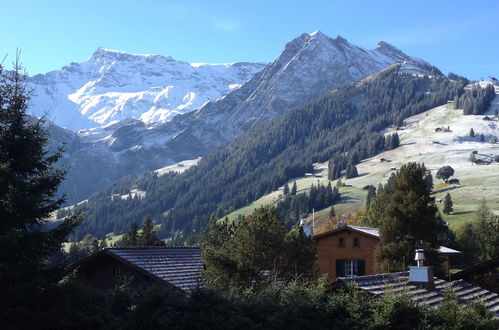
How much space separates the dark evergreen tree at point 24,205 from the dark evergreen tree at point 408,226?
84.1 ft

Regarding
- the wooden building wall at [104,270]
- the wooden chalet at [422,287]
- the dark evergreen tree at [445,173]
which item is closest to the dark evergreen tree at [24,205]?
the wooden chalet at [422,287]

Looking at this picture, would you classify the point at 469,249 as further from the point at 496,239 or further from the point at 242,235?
the point at 242,235

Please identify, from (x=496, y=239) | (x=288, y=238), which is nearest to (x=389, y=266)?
(x=288, y=238)

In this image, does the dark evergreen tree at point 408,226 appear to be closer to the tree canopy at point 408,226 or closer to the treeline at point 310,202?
the tree canopy at point 408,226

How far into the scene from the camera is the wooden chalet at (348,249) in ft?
153

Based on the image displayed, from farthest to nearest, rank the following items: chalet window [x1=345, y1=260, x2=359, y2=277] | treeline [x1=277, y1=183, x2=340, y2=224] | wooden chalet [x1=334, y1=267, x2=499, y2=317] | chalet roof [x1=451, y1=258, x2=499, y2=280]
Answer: treeline [x1=277, y1=183, x2=340, y2=224], chalet window [x1=345, y1=260, x2=359, y2=277], chalet roof [x1=451, y1=258, x2=499, y2=280], wooden chalet [x1=334, y1=267, x2=499, y2=317]

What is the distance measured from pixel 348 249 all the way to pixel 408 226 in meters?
10.9

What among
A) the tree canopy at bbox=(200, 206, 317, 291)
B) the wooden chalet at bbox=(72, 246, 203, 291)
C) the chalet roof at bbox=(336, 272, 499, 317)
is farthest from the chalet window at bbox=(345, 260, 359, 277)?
the chalet roof at bbox=(336, 272, 499, 317)

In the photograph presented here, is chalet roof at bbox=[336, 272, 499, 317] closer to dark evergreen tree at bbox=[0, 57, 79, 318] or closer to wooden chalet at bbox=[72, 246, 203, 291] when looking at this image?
dark evergreen tree at bbox=[0, 57, 79, 318]

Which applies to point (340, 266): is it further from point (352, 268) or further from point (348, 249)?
point (348, 249)

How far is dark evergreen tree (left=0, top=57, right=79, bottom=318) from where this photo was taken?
14.9 meters

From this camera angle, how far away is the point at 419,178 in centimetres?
3888

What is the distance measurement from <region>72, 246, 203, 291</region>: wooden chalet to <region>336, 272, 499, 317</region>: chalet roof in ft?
32.1

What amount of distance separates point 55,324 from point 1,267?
2.14 m
